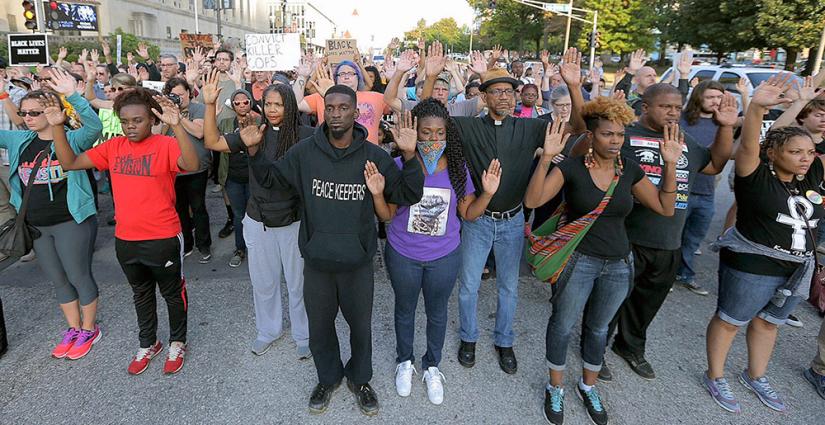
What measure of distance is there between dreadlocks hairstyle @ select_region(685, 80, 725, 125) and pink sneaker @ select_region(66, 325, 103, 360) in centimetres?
544

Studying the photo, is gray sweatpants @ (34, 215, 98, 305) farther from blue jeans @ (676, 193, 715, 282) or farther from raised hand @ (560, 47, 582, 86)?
blue jeans @ (676, 193, 715, 282)

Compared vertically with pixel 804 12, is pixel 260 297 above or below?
below

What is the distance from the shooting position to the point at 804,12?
69.2 feet

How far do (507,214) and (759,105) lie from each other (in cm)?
162

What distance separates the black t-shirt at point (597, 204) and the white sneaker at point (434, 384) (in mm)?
1251

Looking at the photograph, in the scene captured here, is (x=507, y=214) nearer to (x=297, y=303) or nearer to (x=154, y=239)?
(x=297, y=303)

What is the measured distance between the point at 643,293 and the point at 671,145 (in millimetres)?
1196

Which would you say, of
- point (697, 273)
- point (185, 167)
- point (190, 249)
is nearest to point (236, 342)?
point (185, 167)

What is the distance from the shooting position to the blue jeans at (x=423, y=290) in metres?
2.98

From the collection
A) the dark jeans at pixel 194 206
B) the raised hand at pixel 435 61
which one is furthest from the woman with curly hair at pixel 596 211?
the dark jeans at pixel 194 206

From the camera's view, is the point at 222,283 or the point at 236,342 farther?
the point at 222,283

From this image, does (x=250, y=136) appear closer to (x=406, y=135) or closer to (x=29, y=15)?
(x=406, y=135)

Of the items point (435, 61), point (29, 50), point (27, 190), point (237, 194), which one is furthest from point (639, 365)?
point (29, 50)

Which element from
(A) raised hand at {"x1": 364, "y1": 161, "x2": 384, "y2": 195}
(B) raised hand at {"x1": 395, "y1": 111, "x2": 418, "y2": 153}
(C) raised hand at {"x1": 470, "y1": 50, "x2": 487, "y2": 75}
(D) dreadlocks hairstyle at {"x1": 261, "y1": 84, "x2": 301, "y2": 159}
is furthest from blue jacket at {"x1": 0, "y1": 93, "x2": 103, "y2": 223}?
(C) raised hand at {"x1": 470, "y1": 50, "x2": 487, "y2": 75}
